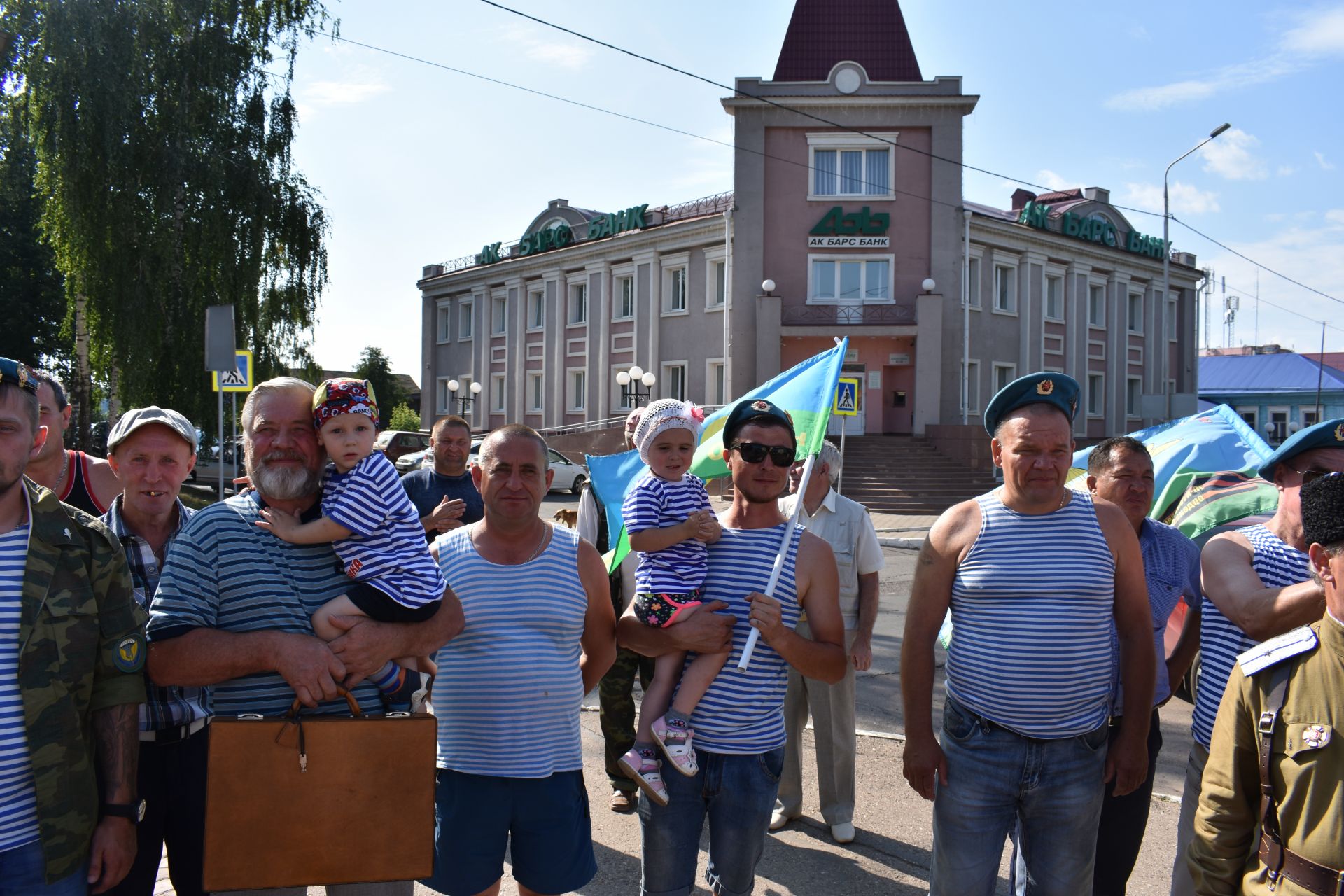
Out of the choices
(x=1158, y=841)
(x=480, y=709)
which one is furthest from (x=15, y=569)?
(x=1158, y=841)

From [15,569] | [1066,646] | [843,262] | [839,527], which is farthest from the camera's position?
[843,262]

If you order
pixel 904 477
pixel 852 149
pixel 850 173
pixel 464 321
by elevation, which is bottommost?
pixel 904 477

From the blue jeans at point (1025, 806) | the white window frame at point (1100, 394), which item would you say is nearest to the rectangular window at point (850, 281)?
the white window frame at point (1100, 394)

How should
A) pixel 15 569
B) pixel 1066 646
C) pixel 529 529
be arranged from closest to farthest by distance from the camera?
pixel 15 569 < pixel 1066 646 < pixel 529 529

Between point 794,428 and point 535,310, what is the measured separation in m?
37.0

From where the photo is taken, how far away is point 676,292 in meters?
34.2

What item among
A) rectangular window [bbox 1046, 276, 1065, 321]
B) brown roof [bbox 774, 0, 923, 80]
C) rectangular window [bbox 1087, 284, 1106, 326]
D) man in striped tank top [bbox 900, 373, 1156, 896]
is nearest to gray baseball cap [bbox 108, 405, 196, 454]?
man in striped tank top [bbox 900, 373, 1156, 896]

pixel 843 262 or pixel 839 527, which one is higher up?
pixel 843 262

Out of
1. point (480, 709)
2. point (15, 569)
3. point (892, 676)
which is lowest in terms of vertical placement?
point (892, 676)

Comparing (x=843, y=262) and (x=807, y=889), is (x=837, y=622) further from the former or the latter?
(x=843, y=262)

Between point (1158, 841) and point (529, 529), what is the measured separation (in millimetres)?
3538

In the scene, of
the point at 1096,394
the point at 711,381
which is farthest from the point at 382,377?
the point at 1096,394

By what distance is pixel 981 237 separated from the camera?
32.1 meters

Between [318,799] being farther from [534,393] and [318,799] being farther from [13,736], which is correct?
[534,393]
